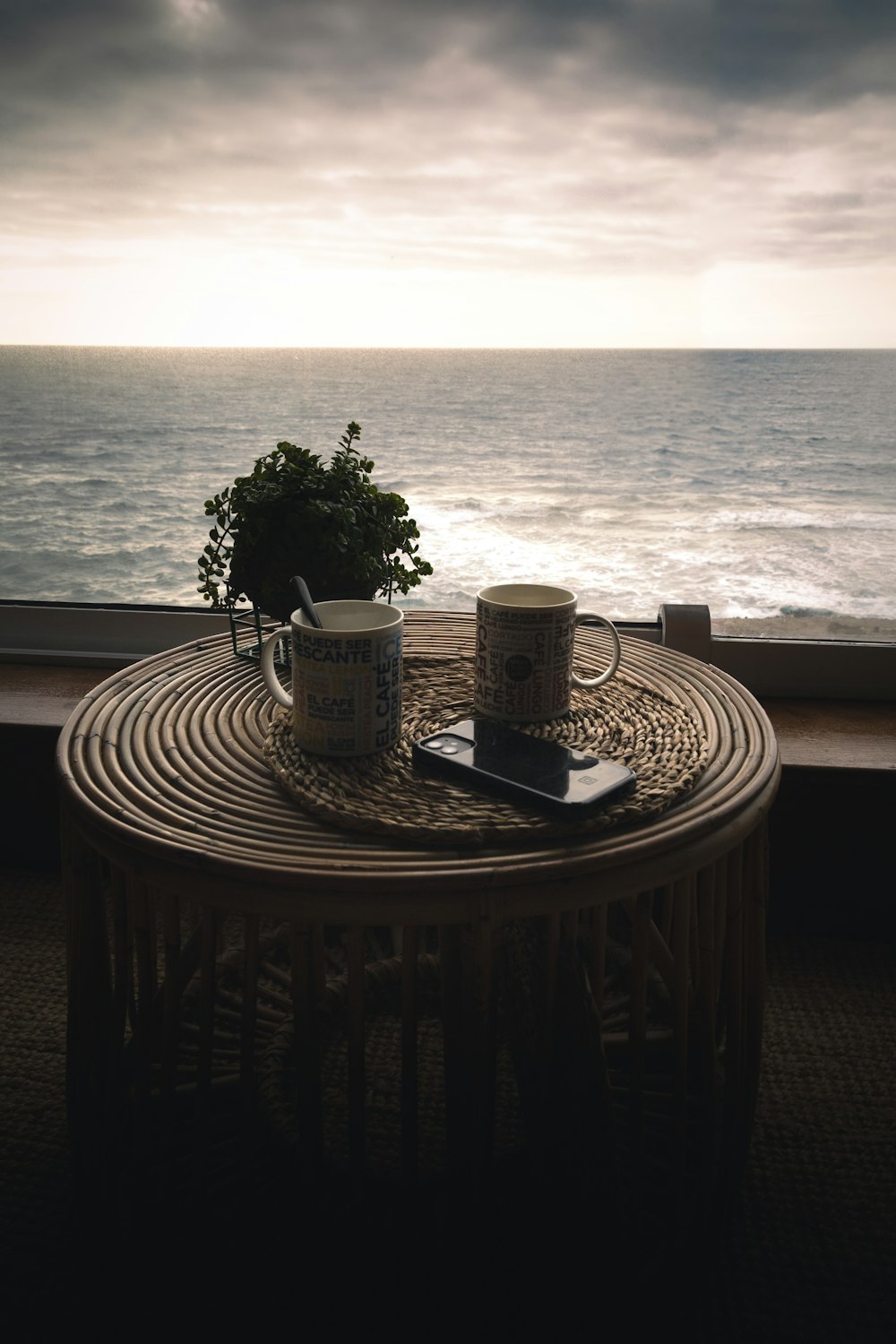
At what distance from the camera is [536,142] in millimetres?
1751

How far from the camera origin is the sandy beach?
1.86 meters

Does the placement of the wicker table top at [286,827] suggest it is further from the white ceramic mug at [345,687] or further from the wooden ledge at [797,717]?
the wooden ledge at [797,717]

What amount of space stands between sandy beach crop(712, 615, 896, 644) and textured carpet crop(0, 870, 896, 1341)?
2.52 feet

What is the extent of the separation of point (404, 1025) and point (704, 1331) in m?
0.44

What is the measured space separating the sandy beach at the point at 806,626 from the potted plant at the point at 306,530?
1018 mm

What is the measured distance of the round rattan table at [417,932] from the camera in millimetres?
651

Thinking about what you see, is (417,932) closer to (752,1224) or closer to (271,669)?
(271,669)

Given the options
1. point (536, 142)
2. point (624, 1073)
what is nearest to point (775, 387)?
point (536, 142)

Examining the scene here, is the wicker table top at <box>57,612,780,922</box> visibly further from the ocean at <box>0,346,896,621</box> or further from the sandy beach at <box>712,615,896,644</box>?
the ocean at <box>0,346,896,621</box>

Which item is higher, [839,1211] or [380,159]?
[380,159]

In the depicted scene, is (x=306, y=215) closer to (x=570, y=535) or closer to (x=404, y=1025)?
(x=570, y=535)

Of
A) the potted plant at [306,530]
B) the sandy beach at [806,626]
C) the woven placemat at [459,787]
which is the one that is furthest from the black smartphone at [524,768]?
the sandy beach at [806,626]

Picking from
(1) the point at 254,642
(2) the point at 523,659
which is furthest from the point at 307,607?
(1) the point at 254,642

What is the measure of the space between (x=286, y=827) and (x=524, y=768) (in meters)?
0.20
